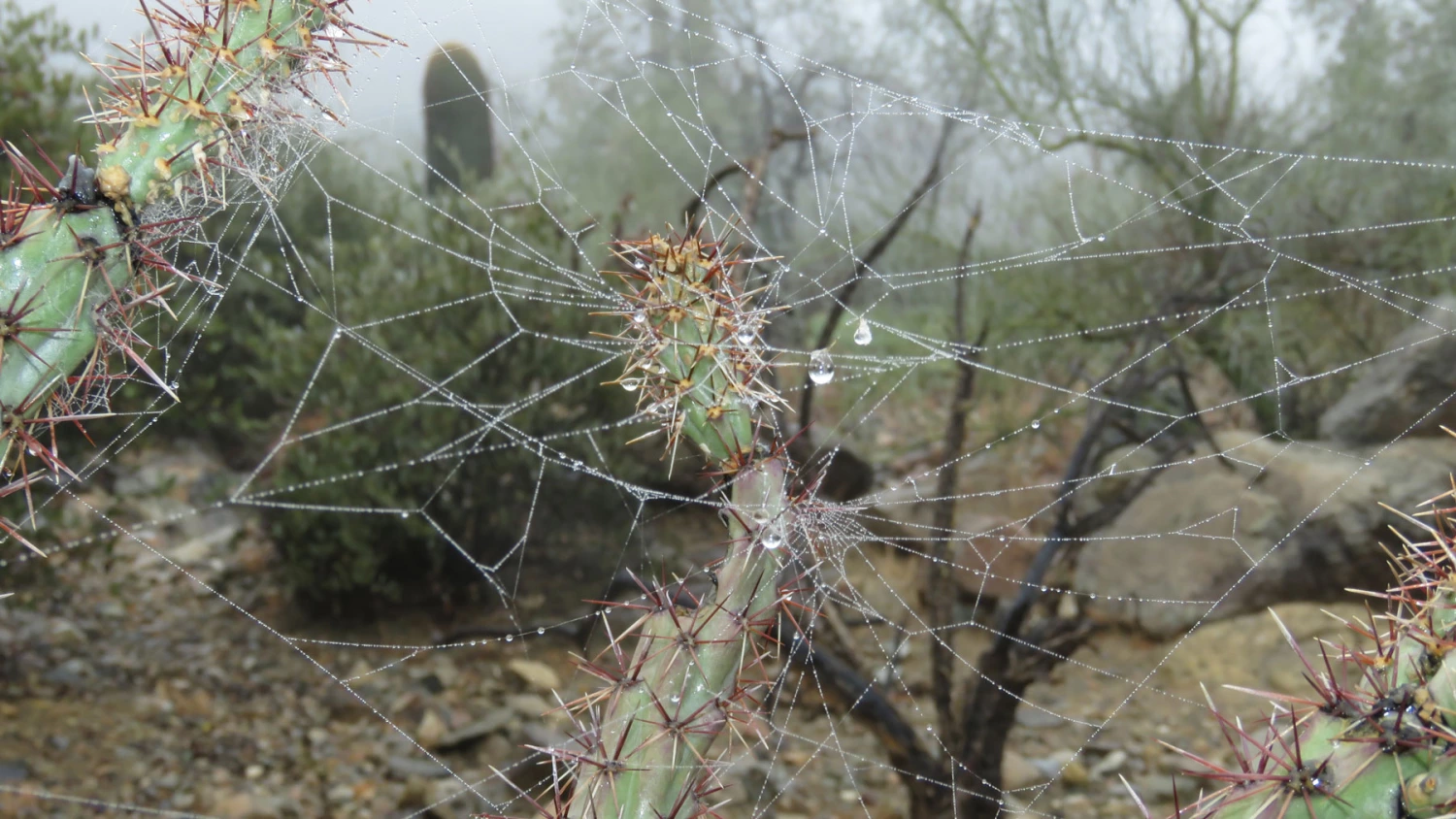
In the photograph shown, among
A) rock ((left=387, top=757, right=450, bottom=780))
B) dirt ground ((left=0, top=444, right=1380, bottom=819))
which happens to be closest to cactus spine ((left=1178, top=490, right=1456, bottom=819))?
dirt ground ((left=0, top=444, right=1380, bottom=819))

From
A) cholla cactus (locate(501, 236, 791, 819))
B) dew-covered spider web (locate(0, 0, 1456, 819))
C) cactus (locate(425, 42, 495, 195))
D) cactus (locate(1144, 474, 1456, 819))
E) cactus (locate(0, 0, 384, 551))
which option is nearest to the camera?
cactus (locate(1144, 474, 1456, 819))

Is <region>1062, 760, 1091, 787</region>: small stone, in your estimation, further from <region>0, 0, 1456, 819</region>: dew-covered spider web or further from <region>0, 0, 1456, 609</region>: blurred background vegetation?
<region>0, 0, 1456, 609</region>: blurred background vegetation

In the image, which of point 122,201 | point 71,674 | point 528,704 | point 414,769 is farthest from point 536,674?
point 122,201

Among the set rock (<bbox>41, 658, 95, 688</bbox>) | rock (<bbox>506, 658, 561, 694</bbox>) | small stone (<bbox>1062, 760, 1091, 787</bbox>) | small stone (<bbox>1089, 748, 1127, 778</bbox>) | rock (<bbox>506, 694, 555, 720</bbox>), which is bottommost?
rock (<bbox>41, 658, 95, 688</bbox>)

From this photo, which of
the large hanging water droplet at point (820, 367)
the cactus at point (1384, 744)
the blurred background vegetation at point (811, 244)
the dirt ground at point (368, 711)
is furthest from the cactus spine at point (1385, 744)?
the blurred background vegetation at point (811, 244)

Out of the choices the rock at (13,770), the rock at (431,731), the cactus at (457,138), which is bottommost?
the rock at (431,731)

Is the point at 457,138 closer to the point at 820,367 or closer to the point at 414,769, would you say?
the point at 414,769

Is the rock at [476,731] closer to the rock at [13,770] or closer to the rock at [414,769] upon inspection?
the rock at [414,769]
